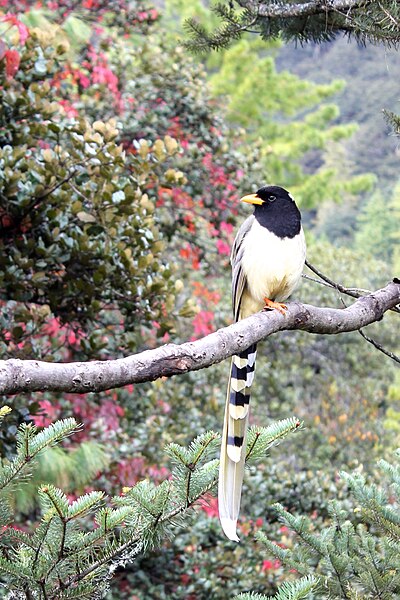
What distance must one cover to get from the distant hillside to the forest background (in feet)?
38.8

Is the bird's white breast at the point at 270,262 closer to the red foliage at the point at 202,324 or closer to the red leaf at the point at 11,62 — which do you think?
the red leaf at the point at 11,62

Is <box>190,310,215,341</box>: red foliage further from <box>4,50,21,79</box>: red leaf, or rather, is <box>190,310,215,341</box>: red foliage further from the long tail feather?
the long tail feather

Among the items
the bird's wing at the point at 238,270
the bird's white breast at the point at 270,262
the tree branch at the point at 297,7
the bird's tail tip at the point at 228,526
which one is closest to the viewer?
the bird's tail tip at the point at 228,526

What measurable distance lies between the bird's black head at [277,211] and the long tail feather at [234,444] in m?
0.37

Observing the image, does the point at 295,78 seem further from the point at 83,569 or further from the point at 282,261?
the point at 83,569

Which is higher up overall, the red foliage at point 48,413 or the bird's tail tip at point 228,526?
the red foliage at point 48,413

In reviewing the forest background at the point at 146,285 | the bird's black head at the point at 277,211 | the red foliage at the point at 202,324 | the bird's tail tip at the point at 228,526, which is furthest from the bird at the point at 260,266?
the red foliage at the point at 202,324

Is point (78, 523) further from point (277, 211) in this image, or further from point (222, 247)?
point (222, 247)

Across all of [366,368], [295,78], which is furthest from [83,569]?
[295,78]

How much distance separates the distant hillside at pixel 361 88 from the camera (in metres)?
21.2

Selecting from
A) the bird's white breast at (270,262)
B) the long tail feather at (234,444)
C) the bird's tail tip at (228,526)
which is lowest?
the bird's tail tip at (228,526)

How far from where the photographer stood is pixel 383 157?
70.7ft

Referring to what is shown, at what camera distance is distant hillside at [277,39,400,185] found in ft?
69.6

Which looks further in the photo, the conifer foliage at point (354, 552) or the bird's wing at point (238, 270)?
the bird's wing at point (238, 270)
